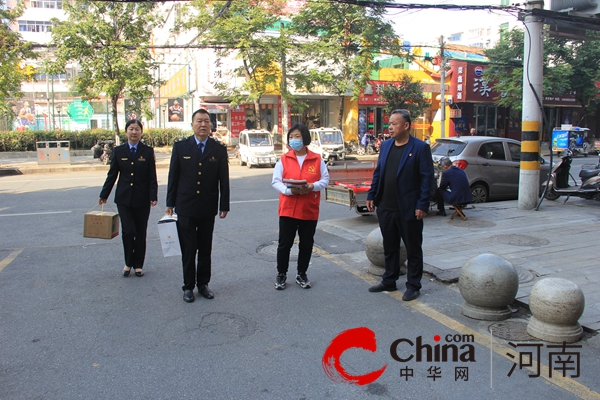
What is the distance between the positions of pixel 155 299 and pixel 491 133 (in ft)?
122

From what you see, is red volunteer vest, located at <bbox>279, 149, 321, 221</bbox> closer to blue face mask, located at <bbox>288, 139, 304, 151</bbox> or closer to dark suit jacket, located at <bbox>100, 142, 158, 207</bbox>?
blue face mask, located at <bbox>288, 139, 304, 151</bbox>

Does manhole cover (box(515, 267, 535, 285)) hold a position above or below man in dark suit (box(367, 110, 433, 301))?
below

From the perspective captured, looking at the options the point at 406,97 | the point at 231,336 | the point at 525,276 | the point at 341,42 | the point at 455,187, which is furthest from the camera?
the point at 406,97

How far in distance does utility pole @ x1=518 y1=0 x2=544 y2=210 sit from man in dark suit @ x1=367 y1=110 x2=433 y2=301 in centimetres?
577

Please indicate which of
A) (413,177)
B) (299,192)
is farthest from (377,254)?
(299,192)

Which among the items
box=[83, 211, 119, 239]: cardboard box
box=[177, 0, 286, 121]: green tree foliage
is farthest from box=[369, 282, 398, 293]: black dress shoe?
box=[177, 0, 286, 121]: green tree foliage

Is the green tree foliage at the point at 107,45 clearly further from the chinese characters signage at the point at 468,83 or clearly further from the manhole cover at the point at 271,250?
the chinese characters signage at the point at 468,83

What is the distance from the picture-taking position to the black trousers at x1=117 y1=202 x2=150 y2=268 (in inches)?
238

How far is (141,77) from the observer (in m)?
22.3

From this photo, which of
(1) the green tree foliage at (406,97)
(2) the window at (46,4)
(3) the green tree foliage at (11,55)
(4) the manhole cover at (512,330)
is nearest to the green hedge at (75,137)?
(3) the green tree foliage at (11,55)

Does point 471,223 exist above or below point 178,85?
below

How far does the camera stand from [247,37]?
83.6 feet

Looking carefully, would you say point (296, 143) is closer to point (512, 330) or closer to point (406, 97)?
point (512, 330)

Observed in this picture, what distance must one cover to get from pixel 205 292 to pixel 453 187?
5.42 m
